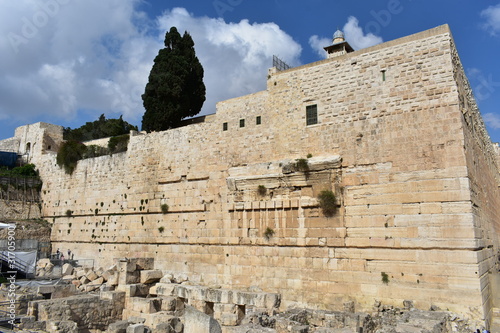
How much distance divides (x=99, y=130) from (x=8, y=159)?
12388 millimetres

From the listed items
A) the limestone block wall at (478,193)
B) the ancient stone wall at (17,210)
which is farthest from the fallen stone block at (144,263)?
the limestone block wall at (478,193)

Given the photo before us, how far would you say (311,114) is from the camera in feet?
33.2

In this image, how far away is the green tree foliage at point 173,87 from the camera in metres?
17.2

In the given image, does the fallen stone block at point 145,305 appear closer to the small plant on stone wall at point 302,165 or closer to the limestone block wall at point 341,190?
the limestone block wall at point 341,190

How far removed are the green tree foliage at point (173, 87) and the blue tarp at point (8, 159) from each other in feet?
24.5

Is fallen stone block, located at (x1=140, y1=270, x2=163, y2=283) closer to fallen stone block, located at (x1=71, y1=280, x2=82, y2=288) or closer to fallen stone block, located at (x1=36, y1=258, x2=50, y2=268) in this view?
fallen stone block, located at (x1=71, y1=280, x2=82, y2=288)

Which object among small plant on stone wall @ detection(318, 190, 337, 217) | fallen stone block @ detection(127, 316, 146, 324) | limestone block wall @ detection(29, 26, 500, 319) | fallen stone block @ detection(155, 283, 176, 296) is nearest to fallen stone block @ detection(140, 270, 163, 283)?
limestone block wall @ detection(29, 26, 500, 319)

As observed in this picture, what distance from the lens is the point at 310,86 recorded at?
10.2m

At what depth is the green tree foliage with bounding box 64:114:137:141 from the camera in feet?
92.0

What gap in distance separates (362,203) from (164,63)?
12153 mm

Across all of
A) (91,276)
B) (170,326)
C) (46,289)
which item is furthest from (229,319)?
(91,276)

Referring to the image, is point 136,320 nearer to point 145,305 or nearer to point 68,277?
point 145,305

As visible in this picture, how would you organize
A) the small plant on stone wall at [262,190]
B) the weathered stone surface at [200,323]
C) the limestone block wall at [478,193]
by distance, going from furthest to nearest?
the small plant on stone wall at [262,190]
the limestone block wall at [478,193]
the weathered stone surface at [200,323]

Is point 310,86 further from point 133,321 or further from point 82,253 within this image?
point 82,253
